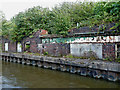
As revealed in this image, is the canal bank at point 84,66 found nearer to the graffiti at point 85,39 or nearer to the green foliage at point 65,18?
the graffiti at point 85,39

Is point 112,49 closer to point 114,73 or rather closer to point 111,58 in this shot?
point 111,58

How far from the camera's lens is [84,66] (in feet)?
31.7

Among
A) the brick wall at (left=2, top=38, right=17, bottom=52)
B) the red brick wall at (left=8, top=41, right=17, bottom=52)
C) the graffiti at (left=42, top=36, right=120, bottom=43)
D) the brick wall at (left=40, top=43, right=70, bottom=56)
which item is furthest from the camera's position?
the brick wall at (left=2, top=38, right=17, bottom=52)

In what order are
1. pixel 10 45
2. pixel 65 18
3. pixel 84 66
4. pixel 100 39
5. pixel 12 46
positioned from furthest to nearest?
pixel 10 45 → pixel 12 46 → pixel 65 18 → pixel 100 39 → pixel 84 66

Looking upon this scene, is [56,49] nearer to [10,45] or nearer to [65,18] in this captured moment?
[65,18]

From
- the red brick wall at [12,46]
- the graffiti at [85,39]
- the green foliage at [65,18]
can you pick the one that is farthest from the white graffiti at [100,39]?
the red brick wall at [12,46]

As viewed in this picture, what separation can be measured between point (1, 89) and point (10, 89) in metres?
0.57

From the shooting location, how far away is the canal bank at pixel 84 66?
8.38 m

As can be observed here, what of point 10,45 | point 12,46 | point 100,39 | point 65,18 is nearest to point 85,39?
point 100,39

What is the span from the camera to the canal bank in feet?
27.5

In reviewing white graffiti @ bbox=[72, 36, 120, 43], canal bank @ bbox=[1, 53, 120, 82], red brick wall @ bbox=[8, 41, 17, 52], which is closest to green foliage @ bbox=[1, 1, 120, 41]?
white graffiti @ bbox=[72, 36, 120, 43]

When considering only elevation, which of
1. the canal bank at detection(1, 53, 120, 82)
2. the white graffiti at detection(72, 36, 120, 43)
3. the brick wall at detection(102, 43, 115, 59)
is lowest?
the canal bank at detection(1, 53, 120, 82)

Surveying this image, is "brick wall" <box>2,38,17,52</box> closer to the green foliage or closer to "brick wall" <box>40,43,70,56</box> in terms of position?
the green foliage

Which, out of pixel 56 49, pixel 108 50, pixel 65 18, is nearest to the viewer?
pixel 108 50
